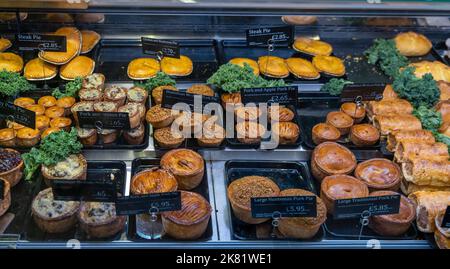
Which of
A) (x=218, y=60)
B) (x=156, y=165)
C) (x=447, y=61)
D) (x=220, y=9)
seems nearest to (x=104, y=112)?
(x=156, y=165)

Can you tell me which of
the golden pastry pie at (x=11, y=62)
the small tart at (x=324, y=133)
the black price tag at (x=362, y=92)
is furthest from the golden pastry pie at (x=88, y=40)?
the black price tag at (x=362, y=92)

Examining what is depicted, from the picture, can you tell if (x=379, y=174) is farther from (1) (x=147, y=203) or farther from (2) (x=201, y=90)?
(1) (x=147, y=203)

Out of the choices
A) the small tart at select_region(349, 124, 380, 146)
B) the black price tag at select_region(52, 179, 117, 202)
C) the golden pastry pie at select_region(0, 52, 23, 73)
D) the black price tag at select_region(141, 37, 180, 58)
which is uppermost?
the black price tag at select_region(141, 37, 180, 58)

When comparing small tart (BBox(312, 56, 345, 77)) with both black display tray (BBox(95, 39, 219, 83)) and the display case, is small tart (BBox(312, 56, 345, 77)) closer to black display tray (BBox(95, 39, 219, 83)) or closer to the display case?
the display case

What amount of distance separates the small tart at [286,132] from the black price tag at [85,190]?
139cm

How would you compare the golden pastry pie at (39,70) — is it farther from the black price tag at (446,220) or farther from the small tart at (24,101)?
the black price tag at (446,220)

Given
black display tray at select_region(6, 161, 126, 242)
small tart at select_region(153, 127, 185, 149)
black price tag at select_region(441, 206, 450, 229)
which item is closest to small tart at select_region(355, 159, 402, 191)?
black price tag at select_region(441, 206, 450, 229)

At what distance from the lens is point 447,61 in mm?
4828

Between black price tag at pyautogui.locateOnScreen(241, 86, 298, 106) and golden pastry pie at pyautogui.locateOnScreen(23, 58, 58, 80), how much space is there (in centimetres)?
161

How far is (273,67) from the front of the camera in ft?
14.6

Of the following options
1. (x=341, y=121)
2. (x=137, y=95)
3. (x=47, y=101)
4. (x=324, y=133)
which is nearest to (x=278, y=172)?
(x=324, y=133)

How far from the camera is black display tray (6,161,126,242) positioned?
3.09m

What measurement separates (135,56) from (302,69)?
1.48 m

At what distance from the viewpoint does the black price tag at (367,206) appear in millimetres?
2975
